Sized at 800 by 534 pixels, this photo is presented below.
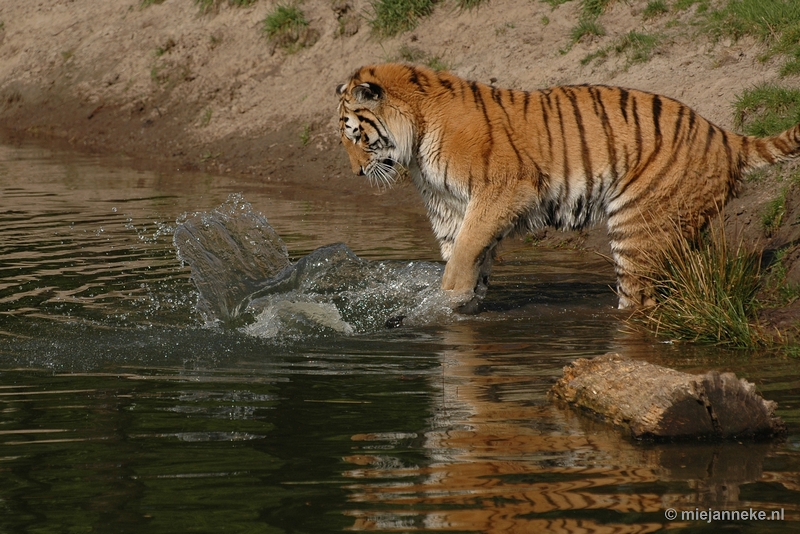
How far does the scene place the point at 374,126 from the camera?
6.75 metres

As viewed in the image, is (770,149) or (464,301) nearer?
(770,149)

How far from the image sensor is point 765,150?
6375mm

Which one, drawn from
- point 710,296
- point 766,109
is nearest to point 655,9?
point 766,109

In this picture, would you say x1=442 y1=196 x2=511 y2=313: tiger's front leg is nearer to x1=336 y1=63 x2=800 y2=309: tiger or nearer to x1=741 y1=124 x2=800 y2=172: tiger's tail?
x1=336 y1=63 x2=800 y2=309: tiger

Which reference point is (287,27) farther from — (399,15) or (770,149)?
(770,149)

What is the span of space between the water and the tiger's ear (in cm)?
109

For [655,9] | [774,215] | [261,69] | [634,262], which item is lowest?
[634,262]

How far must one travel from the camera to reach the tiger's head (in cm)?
664

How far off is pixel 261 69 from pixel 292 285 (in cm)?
768

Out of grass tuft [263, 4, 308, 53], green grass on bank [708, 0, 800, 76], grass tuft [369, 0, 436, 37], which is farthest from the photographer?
grass tuft [263, 4, 308, 53]

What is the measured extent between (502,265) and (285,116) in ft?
18.3

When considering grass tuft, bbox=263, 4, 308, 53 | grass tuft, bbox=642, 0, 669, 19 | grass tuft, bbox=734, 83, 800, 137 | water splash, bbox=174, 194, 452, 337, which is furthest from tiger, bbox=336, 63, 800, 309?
grass tuft, bbox=263, 4, 308, 53

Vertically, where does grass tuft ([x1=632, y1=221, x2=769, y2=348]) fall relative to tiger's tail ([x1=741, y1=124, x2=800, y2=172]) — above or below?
below

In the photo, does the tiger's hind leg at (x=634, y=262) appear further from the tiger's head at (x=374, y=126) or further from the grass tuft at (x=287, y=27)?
the grass tuft at (x=287, y=27)
